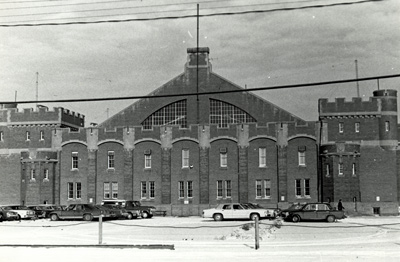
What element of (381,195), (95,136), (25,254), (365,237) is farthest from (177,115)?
(25,254)

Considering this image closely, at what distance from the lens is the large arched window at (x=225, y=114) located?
60312 millimetres

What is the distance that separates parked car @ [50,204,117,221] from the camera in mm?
40875

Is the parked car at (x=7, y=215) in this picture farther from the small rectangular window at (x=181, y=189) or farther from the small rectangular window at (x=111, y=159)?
the small rectangular window at (x=181, y=189)

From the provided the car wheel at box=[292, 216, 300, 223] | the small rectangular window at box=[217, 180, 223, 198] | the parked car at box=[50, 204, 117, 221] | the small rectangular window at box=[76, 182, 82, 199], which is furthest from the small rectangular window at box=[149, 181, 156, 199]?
the car wheel at box=[292, 216, 300, 223]

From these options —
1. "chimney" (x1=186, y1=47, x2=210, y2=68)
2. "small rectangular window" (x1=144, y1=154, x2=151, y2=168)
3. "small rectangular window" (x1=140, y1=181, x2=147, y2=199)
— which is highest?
"chimney" (x1=186, y1=47, x2=210, y2=68)

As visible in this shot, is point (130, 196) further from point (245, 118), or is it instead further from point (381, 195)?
point (381, 195)

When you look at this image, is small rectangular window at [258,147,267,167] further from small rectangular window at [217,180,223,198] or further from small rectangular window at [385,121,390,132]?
small rectangular window at [385,121,390,132]

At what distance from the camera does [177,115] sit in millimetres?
61000

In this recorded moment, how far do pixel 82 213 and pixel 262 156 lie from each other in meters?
21.1

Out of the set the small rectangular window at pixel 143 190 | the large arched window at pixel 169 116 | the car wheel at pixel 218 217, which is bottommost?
the car wheel at pixel 218 217

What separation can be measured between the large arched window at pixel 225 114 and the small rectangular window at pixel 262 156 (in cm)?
550

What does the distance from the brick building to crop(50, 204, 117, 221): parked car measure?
14494 mm

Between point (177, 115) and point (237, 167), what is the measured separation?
9.90 meters

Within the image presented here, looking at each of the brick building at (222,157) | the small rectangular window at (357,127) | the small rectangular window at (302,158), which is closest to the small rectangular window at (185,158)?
the brick building at (222,157)
